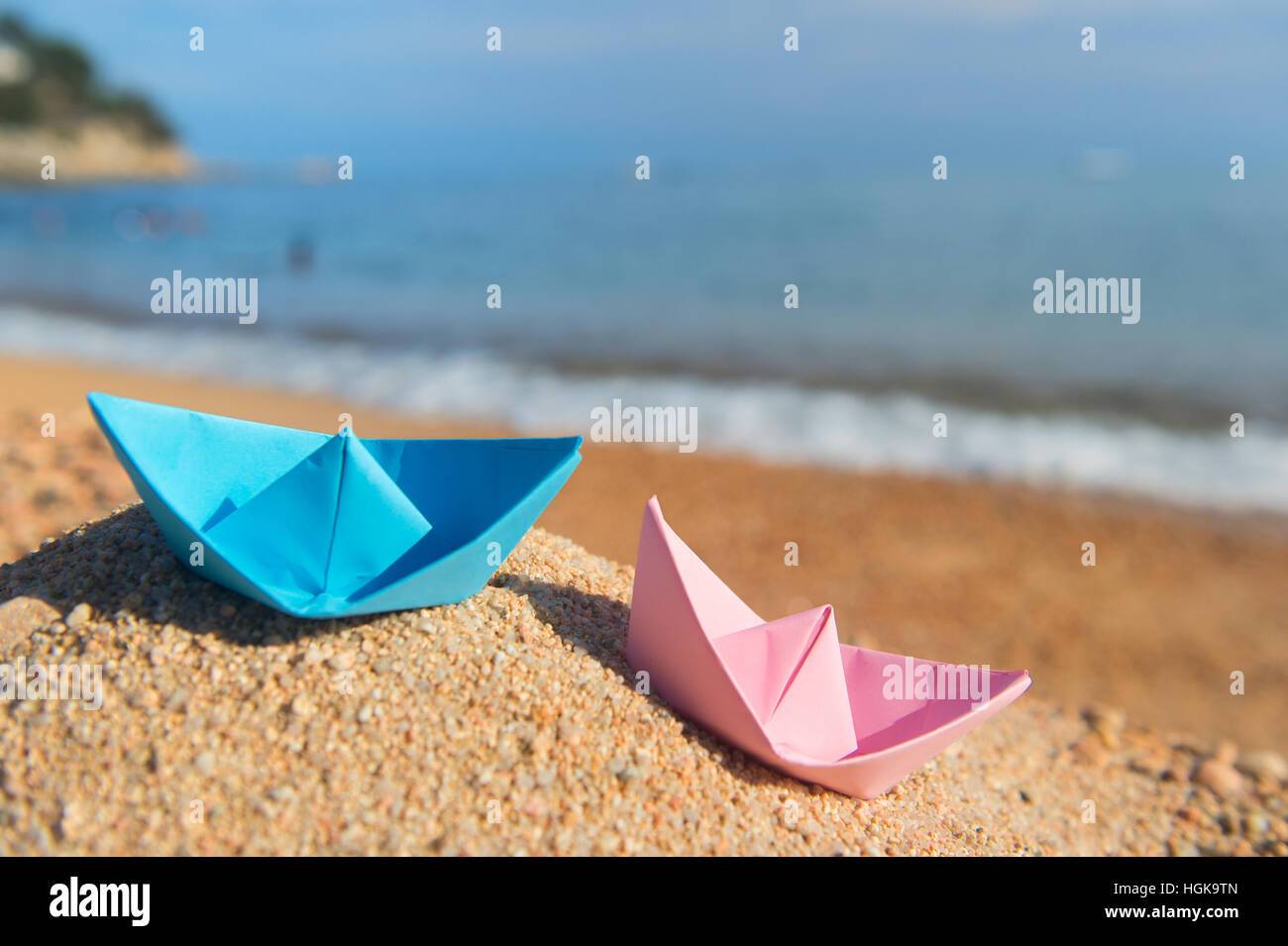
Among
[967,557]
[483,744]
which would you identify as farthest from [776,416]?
[483,744]

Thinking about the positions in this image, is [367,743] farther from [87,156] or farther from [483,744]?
[87,156]

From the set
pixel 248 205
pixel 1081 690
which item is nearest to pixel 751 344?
pixel 1081 690

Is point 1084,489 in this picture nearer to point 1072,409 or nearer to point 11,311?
point 1072,409

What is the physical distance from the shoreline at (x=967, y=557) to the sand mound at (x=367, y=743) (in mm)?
2618

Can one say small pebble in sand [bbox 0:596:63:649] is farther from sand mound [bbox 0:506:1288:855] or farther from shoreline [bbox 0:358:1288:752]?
shoreline [bbox 0:358:1288:752]

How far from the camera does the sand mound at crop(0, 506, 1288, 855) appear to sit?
1958 millimetres


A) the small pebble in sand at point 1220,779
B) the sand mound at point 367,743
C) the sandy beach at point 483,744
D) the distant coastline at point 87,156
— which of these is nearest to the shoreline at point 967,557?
the sandy beach at point 483,744

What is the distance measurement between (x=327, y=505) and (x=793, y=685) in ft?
4.48

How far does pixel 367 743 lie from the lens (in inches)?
82.4

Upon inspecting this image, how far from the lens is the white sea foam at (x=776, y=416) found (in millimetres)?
8344

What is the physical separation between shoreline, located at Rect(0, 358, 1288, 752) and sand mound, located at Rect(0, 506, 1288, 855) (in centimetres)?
262

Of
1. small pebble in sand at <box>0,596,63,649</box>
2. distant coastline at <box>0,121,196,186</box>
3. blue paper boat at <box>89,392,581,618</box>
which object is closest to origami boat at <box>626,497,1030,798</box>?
blue paper boat at <box>89,392,581,618</box>
